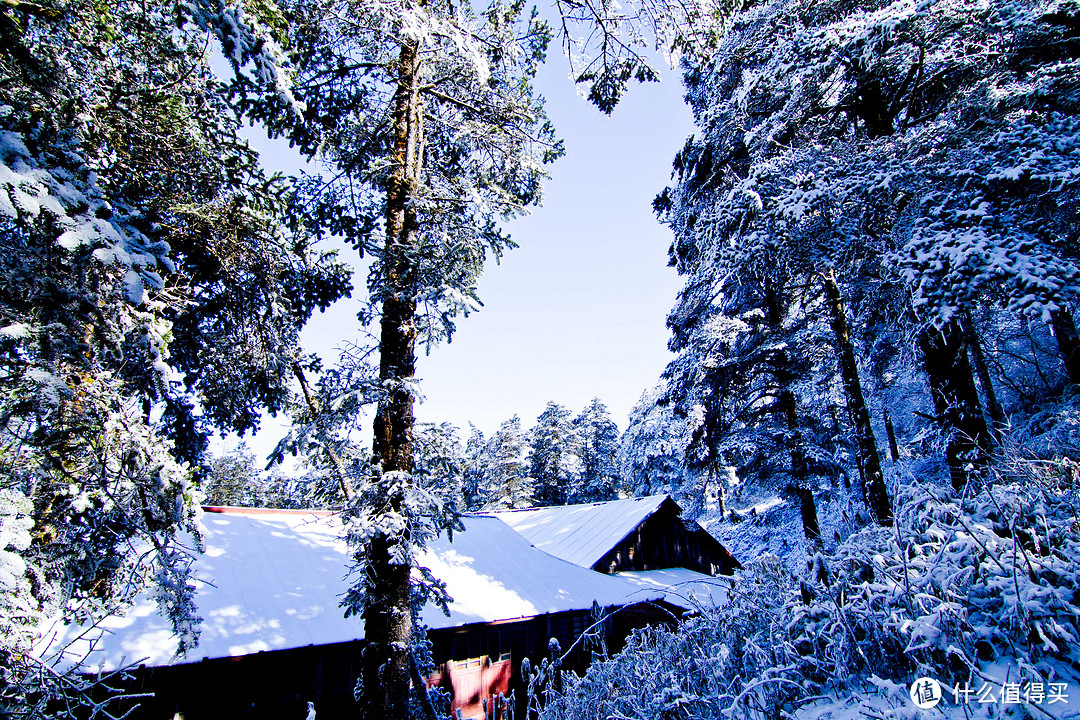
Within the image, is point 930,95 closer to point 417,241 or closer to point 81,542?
point 417,241

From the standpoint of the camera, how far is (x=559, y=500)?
146 ft

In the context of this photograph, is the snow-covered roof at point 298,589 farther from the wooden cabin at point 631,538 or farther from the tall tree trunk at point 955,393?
the tall tree trunk at point 955,393

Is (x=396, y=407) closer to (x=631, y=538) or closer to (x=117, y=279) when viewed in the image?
(x=117, y=279)

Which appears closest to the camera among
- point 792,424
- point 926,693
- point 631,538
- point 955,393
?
point 926,693

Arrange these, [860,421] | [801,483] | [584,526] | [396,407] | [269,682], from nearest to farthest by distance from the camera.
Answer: [396,407] → [860,421] → [269,682] → [801,483] → [584,526]

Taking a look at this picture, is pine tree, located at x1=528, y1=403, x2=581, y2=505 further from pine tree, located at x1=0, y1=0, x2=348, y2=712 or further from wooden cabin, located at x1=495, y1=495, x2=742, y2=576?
pine tree, located at x1=0, y1=0, x2=348, y2=712

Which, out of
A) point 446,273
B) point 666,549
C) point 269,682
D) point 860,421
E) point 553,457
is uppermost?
point 446,273

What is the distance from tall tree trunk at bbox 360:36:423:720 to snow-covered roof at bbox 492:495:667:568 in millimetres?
12625

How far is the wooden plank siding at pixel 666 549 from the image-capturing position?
17.3 m

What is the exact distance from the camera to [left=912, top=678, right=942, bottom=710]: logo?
1.82m

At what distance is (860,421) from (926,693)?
26.7 feet

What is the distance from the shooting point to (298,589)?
1058 cm

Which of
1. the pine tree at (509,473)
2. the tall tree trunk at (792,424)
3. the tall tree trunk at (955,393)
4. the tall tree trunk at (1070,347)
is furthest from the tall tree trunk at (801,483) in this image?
the pine tree at (509,473)

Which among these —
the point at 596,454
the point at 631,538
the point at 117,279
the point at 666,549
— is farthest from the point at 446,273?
the point at 596,454
